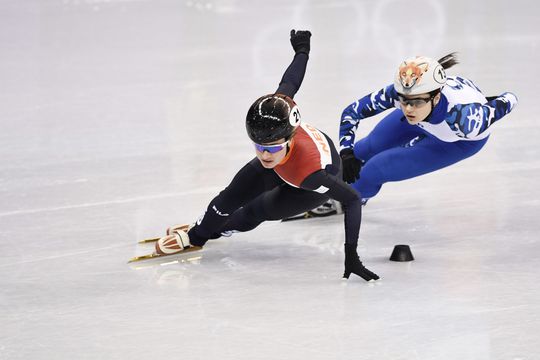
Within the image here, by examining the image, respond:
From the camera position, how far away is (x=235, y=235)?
6367 mm

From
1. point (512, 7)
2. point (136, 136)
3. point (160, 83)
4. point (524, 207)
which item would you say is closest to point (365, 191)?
point (524, 207)

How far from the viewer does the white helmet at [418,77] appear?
557 cm

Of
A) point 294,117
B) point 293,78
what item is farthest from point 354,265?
point 293,78

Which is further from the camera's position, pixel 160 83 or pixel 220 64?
pixel 220 64

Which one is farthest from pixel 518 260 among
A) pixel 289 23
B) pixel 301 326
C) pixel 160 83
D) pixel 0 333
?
pixel 289 23

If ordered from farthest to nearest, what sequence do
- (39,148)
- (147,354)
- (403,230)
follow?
1. (39,148)
2. (403,230)
3. (147,354)

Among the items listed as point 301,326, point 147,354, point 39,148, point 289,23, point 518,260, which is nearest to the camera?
point 147,354

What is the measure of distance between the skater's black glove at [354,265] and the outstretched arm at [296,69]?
0.90 m

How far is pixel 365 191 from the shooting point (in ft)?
20.9

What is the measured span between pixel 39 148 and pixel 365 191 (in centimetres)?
317

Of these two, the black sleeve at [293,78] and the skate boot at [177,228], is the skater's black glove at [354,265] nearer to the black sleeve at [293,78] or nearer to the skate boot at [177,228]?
the black sleeve at [293,78]

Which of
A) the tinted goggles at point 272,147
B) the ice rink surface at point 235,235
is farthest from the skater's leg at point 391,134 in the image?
the tinted goggles at point 272,147

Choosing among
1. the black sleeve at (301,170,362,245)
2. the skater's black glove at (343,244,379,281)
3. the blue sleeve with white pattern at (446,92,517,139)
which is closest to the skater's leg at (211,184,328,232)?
the black sleeve at (301,170,362,245)

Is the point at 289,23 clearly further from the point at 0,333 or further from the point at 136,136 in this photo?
the point at 0,333
